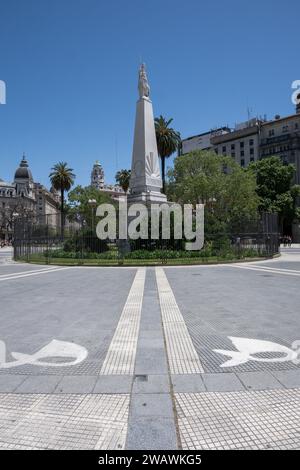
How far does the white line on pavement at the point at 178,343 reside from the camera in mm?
4727

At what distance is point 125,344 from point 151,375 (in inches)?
54.4

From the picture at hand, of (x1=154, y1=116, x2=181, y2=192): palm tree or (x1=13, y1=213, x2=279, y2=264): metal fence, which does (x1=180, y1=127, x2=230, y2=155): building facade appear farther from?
(x1=13, y1=213, x2=279, y2=264): metal fence

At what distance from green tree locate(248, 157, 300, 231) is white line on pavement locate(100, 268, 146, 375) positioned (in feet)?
187

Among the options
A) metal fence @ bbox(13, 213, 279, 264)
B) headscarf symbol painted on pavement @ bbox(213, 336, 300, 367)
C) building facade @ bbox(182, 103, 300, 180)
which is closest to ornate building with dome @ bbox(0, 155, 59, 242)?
building facade @ bbox(182, 103, 300, 180)

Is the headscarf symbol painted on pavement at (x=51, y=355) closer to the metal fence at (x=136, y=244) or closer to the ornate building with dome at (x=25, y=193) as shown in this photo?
the metal fence at (x=136, y=244)

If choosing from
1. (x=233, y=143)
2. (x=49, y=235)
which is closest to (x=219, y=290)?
(x=49, y=235)

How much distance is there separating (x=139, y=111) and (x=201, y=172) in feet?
55.9

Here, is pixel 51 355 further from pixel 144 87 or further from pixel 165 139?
pixel 165 139

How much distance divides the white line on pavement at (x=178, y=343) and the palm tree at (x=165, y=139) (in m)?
45.0

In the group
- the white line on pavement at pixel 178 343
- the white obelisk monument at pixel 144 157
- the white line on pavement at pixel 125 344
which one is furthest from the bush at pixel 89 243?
the white line on pavement at pixel 178 343

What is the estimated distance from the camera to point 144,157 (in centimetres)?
3073

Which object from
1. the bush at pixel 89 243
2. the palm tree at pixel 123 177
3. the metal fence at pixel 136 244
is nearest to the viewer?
the metal fence at pixel 136 244

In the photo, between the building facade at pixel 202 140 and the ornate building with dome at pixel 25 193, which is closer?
the building facade at pixel 202 140
